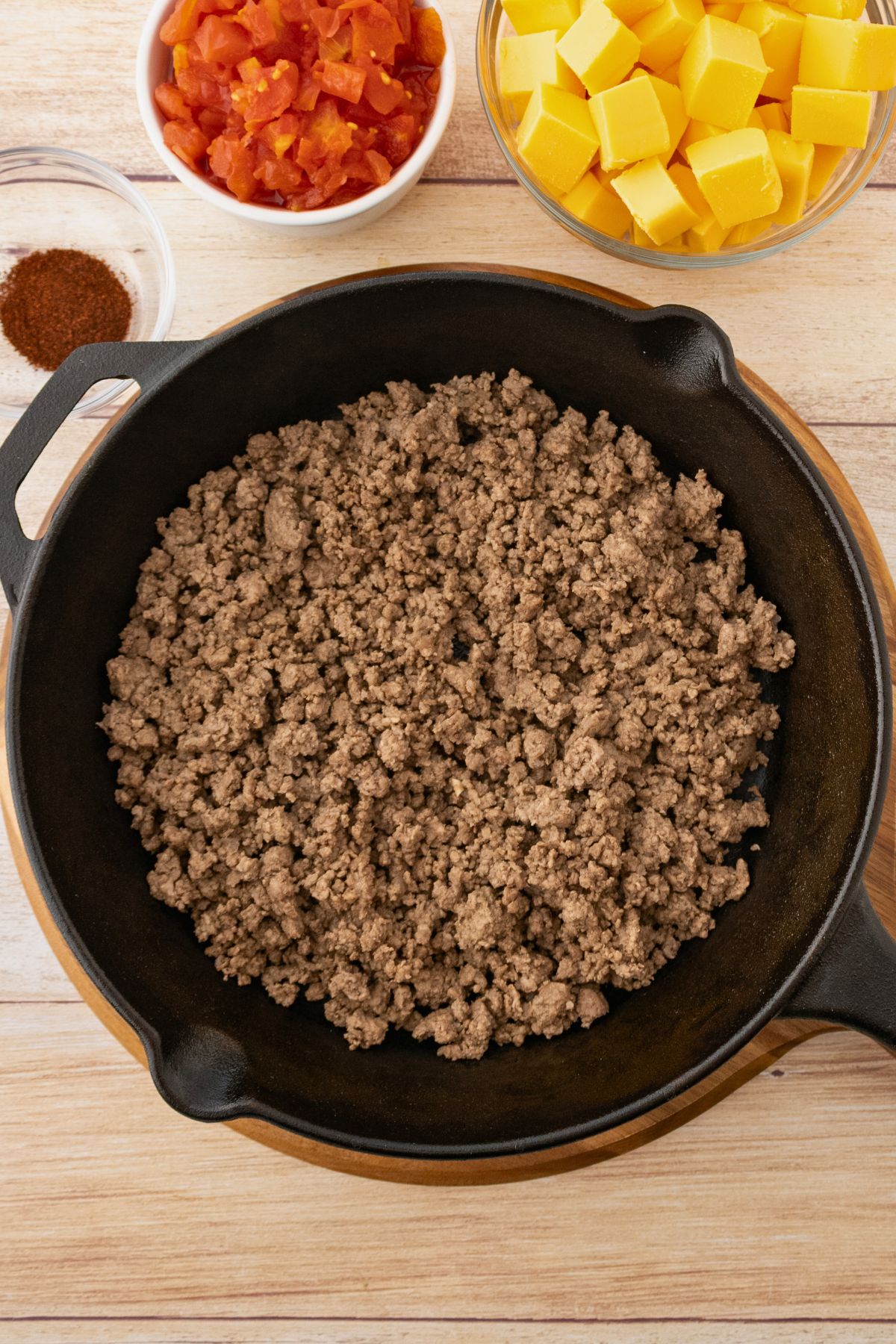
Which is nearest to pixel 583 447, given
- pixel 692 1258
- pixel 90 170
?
pixel 90 170

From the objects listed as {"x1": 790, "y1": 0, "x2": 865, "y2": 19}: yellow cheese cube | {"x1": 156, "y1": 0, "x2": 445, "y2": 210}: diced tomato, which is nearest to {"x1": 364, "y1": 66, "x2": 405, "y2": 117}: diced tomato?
{"x1": 156, "y1": 0, "x2": 445, "y2": 210}: diced tomato

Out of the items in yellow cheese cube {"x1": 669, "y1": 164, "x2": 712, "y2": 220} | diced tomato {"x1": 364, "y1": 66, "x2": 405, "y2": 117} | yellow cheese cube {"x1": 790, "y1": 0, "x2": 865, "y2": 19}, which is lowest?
yellow cheese cube {"x1": 669, "y1": 164, "x2": 712, "y2": 220}

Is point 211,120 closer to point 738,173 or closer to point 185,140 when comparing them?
point 185,140

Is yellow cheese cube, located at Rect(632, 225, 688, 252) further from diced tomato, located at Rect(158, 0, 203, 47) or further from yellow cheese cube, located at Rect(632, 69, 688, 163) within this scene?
diced tomato, located at Rect(158, 0, 203, 47)

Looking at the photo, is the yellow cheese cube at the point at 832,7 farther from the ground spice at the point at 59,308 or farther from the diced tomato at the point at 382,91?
the ground spice at the point at 59,308

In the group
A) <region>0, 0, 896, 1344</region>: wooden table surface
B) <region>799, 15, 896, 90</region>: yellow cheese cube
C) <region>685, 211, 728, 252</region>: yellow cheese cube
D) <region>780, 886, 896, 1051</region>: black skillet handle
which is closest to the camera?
<region>780, 886, 896, 1051</region>: black skillet handle

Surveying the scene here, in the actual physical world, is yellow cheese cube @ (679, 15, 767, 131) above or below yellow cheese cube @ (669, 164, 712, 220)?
above

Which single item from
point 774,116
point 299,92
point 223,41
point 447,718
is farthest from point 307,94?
point 447,718
